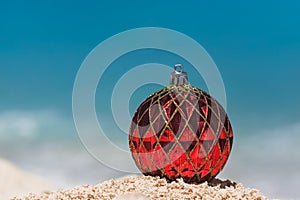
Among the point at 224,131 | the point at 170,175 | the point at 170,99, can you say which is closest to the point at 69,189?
the point at 170,175

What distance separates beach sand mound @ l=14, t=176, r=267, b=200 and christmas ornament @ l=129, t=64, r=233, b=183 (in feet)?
0.87

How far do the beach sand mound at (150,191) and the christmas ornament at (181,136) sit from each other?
27cm

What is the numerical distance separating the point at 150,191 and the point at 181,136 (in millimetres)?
1166

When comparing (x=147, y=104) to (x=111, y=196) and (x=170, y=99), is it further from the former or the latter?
(x=111, y=196)

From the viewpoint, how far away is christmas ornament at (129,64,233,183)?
→ 350 inches

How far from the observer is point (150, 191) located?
8328mm

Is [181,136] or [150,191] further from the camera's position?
[181,136]

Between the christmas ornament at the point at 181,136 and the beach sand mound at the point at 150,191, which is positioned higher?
the christmas ornament at the point at 181,136

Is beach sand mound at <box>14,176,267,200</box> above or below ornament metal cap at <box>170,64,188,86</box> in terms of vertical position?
below

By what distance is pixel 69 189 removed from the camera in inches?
364

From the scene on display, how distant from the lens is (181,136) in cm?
883

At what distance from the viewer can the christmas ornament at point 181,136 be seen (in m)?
8.88

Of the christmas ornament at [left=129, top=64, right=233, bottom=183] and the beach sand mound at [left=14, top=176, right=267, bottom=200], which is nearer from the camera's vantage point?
the beach sand mound at [left=14, top=176, right=267, bottom=200]

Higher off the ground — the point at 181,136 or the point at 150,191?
the point at 181,136
